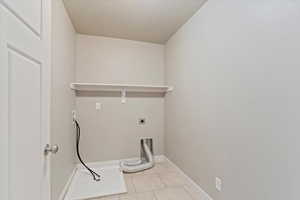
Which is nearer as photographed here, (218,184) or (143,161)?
Result: (218,184)

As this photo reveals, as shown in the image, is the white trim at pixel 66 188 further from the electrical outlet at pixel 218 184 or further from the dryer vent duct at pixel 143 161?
the electrical outlet at pixel 218 184

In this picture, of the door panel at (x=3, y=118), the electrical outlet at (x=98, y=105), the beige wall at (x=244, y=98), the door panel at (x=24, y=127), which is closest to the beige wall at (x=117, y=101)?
the electrical outlet at (x=98, y=105)

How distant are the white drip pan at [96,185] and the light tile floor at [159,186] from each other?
0.32 feet

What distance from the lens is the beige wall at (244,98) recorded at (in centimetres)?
105

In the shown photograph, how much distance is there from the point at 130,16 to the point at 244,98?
6.13 ft

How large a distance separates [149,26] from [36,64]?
2.02m

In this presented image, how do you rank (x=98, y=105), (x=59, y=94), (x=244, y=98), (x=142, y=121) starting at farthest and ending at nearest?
(x=142, y=121) → (x=98, y=105) → (x=59, y=94) → (x=244, y=98)

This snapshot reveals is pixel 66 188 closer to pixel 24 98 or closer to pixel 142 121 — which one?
pixel 142 121

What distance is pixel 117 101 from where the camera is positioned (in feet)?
9.69

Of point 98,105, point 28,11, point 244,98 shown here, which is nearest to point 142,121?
point 98,105

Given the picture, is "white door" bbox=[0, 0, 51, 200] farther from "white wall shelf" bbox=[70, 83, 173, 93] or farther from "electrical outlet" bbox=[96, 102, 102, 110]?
"electrical outlet" bbox=[96, 102, 102, 110]

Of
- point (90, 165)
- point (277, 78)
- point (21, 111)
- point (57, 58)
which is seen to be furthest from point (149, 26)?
point (90, 165)

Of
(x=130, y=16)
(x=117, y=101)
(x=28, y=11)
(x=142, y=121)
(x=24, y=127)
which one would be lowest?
(x=142, y=121)

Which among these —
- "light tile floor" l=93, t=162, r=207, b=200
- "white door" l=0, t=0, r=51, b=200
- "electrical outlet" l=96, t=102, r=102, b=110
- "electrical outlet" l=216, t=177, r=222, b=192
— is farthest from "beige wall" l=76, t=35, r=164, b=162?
"white door" l=0, t=0, r=51, b=200
